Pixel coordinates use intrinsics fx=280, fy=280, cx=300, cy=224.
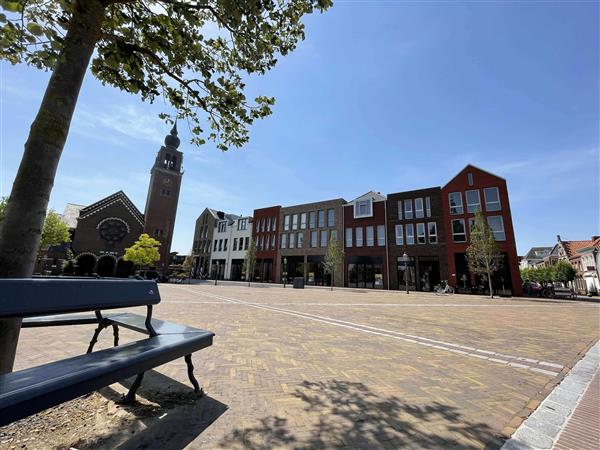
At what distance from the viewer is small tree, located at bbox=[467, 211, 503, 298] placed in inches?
933

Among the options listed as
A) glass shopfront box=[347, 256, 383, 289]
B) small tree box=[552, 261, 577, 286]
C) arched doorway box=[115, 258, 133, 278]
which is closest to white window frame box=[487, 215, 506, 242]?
glass shopfront box=[347, 256, 383, 289]

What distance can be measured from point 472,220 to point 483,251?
540cm

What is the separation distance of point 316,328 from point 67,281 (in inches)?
233

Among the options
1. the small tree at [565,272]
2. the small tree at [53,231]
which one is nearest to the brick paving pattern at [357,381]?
the small tree at [53,231]

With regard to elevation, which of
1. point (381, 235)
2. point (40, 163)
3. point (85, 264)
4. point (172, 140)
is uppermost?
point (172, 140)

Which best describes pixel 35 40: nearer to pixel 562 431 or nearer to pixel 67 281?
pixel 67 281

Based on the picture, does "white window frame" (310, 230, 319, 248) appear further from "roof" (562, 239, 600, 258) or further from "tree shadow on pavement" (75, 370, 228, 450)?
"roof" (562, 239, 600, 258)

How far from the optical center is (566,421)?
2811mm

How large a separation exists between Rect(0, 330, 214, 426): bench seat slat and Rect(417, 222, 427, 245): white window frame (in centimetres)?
3154

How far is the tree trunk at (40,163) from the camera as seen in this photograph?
2338 mm

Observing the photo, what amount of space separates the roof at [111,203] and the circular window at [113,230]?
7.52 feet

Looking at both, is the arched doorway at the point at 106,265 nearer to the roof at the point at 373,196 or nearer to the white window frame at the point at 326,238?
the white window frame at the point at 326,238

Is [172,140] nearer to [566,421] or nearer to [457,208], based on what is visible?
[457,208]

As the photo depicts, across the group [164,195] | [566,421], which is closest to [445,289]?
[566,421]
